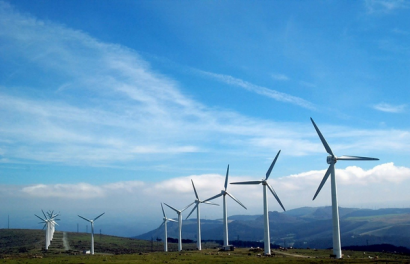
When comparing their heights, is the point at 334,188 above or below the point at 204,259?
above

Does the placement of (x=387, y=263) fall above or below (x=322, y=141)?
below

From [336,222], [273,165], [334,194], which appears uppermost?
[273,165]

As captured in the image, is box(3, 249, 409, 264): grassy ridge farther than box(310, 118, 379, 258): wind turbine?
Yes

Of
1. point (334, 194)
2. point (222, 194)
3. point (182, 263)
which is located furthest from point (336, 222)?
point (222, 194)

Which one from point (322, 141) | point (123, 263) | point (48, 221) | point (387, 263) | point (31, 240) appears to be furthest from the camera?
point (31, 240)

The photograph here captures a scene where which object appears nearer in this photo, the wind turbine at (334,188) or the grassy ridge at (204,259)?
the wind turbine at (334,188)

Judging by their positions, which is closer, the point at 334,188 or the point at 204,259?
the point at 334,188

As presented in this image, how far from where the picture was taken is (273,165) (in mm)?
108562

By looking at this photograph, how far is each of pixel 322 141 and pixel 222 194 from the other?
54212mm

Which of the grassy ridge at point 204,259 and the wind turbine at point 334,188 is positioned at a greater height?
the wind turbine at point 334,188

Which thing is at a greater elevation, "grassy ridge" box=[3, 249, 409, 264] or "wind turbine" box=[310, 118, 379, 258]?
"wind turbine" box=[310, 118, 379, 258]

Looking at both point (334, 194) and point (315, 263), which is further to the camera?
point (334, 194)

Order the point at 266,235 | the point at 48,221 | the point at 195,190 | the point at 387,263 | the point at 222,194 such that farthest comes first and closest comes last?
the point at 48,221, the point at 195,190, the point at 222,194, the point at 266,235, the point at 387,263

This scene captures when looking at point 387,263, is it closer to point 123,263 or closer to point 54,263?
point 123,263
